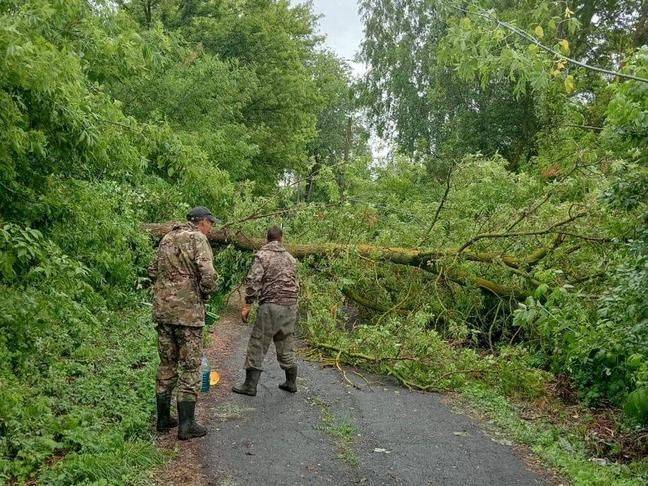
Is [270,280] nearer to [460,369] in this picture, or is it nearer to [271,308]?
[271,308]

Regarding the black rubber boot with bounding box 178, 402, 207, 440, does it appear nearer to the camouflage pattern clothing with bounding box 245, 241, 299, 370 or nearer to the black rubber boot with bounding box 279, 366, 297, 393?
the camouflage pattern clothing with bounding box 245, 241, 299, 370

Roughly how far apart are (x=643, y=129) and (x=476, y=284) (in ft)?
17.9

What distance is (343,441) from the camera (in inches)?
216

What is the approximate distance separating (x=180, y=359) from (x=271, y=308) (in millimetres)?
1686

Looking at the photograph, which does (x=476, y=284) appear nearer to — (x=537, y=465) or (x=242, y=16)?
(x=537, y=465)

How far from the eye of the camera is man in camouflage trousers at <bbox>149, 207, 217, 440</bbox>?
5.12m

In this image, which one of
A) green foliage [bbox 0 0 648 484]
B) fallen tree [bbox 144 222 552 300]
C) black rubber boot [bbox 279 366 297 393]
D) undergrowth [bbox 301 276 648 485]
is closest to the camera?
green foliage [bbox 0 0 648 484]

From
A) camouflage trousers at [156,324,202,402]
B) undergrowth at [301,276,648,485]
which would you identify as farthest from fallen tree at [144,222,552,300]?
camouflage trousers at [156,324,202,402]

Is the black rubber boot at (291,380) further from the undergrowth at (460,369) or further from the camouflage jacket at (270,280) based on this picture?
the undergrowth at (460,369)

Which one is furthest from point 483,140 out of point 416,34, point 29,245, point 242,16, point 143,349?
point 29,245

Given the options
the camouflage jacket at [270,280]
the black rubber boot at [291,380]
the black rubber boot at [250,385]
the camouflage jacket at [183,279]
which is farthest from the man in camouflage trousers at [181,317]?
the black rubber boot at [291,380]

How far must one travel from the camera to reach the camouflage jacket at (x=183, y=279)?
16.9ft

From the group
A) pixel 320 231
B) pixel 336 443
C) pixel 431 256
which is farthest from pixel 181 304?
pixel 320 231

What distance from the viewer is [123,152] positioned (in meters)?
5.21
